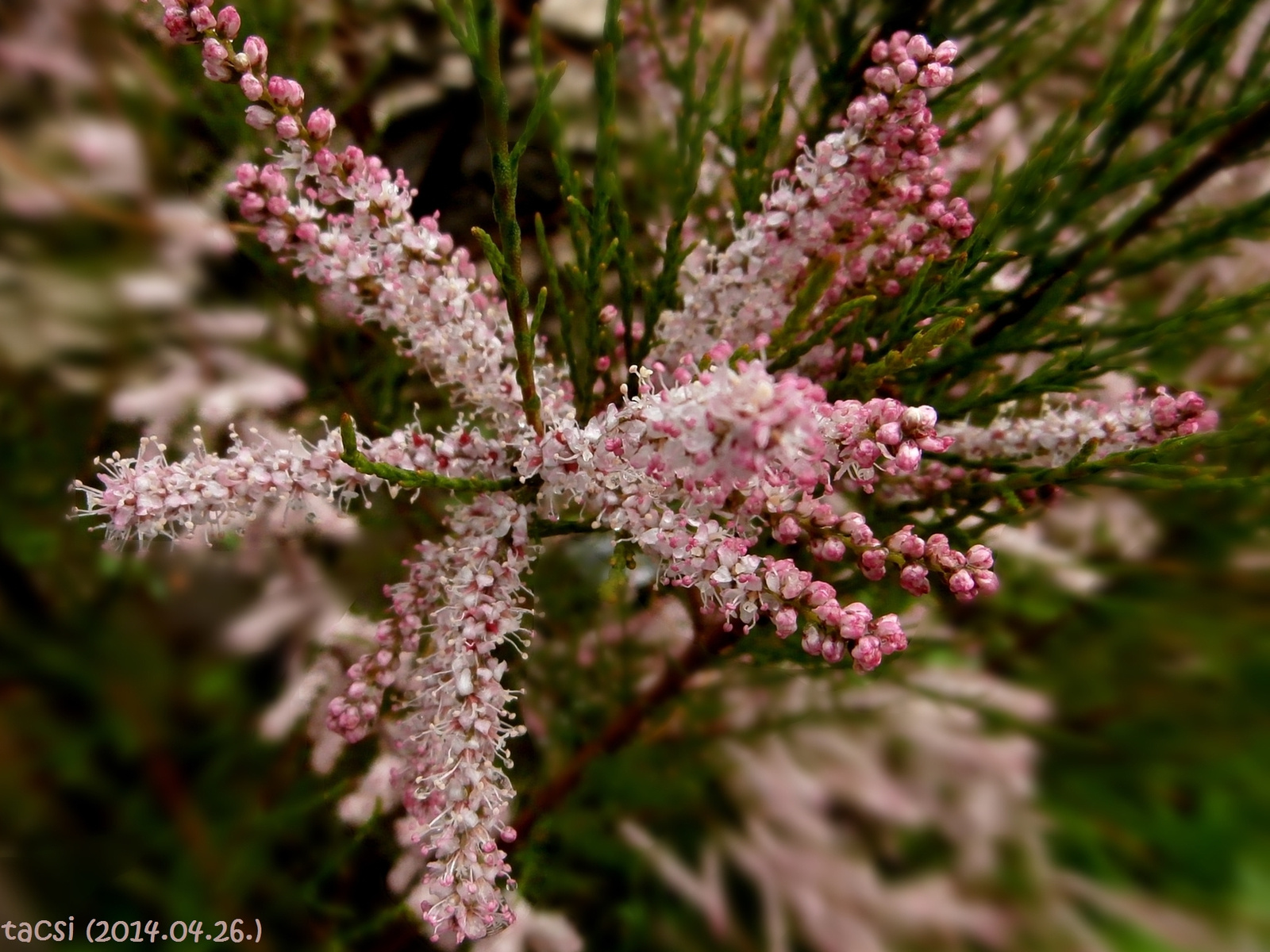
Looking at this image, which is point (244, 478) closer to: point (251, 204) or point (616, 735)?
point (251, 204)

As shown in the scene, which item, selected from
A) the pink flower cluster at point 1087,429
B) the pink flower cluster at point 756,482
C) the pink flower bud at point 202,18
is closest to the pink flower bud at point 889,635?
the pink flower cluster at point 756,482

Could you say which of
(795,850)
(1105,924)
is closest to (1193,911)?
(1105,924)

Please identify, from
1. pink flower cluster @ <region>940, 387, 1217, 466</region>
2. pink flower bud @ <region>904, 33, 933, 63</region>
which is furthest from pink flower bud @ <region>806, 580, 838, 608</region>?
pink flower bud @ <region>904, 33, 933, 63</region>

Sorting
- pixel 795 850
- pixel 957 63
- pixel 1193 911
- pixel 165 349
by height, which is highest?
pixel 165 349

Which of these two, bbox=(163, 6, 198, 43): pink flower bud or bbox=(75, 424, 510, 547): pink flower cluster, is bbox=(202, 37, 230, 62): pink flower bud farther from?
bbox=(75, 424, 510, 547): pink flower cluster

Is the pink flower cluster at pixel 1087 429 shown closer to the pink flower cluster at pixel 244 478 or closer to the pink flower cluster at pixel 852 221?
the pink flower cluster at pixel 852 221

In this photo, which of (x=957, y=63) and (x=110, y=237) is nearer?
(x=957, y=63)

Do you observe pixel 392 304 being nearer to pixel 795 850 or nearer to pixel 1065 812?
pixel 795 850
